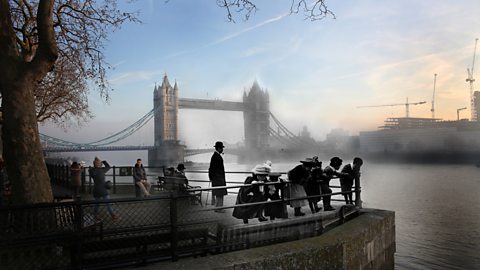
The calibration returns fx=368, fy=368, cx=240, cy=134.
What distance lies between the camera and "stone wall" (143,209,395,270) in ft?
15.1

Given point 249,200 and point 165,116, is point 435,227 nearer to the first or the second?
point 249,200

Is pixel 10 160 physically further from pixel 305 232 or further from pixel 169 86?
pixel 169 86

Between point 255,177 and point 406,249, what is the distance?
934 cm

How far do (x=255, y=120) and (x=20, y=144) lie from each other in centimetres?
8442

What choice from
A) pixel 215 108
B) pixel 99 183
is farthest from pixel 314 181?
pixel 215 108

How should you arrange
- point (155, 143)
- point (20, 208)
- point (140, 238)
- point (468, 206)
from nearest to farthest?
point (20, 208), point (140, 238), point (468, 206), point (155, 143)

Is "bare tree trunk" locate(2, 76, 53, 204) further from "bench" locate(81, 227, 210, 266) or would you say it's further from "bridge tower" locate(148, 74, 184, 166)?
"bridge tower" locate(148, 74, 184, 166)

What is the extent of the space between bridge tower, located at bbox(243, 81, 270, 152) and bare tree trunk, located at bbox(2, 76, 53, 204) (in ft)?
256

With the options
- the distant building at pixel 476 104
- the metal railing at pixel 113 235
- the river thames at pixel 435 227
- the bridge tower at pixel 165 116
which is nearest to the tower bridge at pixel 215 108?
the bridge tower at pixel 165 116

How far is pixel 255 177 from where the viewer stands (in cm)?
682

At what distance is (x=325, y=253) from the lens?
17.9ft

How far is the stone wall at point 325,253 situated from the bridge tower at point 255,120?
7669cm

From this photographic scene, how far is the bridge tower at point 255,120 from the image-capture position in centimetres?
8650

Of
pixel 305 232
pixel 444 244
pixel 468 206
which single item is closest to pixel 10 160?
pixel 305 232
